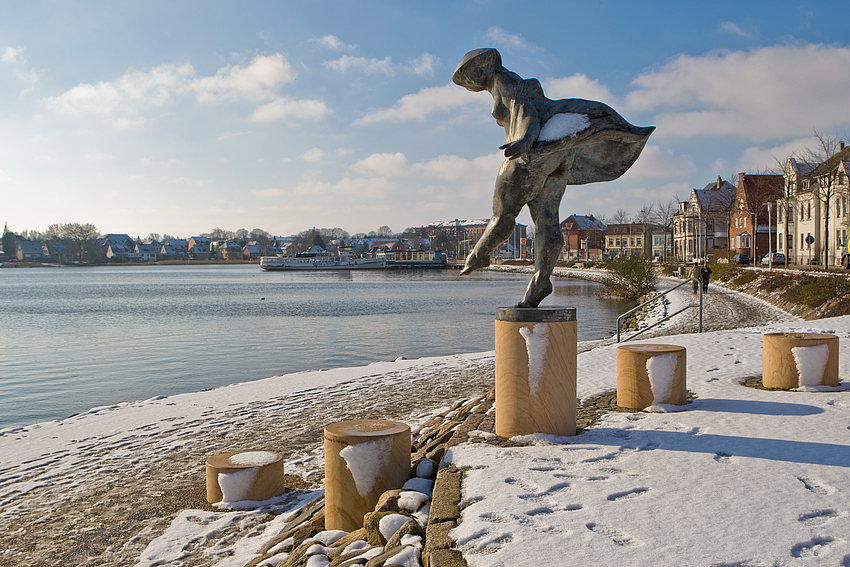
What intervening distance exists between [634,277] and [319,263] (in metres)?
95.7

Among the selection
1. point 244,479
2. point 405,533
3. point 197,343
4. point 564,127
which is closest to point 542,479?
point 405,533

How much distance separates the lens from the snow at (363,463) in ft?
14.2

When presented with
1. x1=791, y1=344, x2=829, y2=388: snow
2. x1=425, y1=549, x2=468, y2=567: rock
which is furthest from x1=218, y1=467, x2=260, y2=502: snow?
x1=791, y1=344, x2=829, y2=388: snow

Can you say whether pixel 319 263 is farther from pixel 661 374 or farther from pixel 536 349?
pixel 536 349

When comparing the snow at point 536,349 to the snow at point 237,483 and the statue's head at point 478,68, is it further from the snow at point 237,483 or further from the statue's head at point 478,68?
the snow at point 237,483

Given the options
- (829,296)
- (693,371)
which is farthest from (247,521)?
(829,296)

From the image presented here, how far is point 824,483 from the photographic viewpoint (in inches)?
146

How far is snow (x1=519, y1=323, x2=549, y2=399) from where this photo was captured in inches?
191

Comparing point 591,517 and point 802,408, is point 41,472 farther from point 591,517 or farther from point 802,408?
point 802,408

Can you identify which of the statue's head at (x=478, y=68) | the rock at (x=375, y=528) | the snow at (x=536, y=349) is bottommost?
the rock at (x=375, y=528)

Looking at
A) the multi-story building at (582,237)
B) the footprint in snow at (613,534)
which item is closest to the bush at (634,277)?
the footprint in snow at (613,534)

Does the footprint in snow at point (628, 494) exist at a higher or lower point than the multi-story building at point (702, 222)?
lower

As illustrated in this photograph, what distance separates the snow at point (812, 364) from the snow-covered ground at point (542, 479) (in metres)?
0.40

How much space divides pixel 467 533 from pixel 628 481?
49.4 inches
